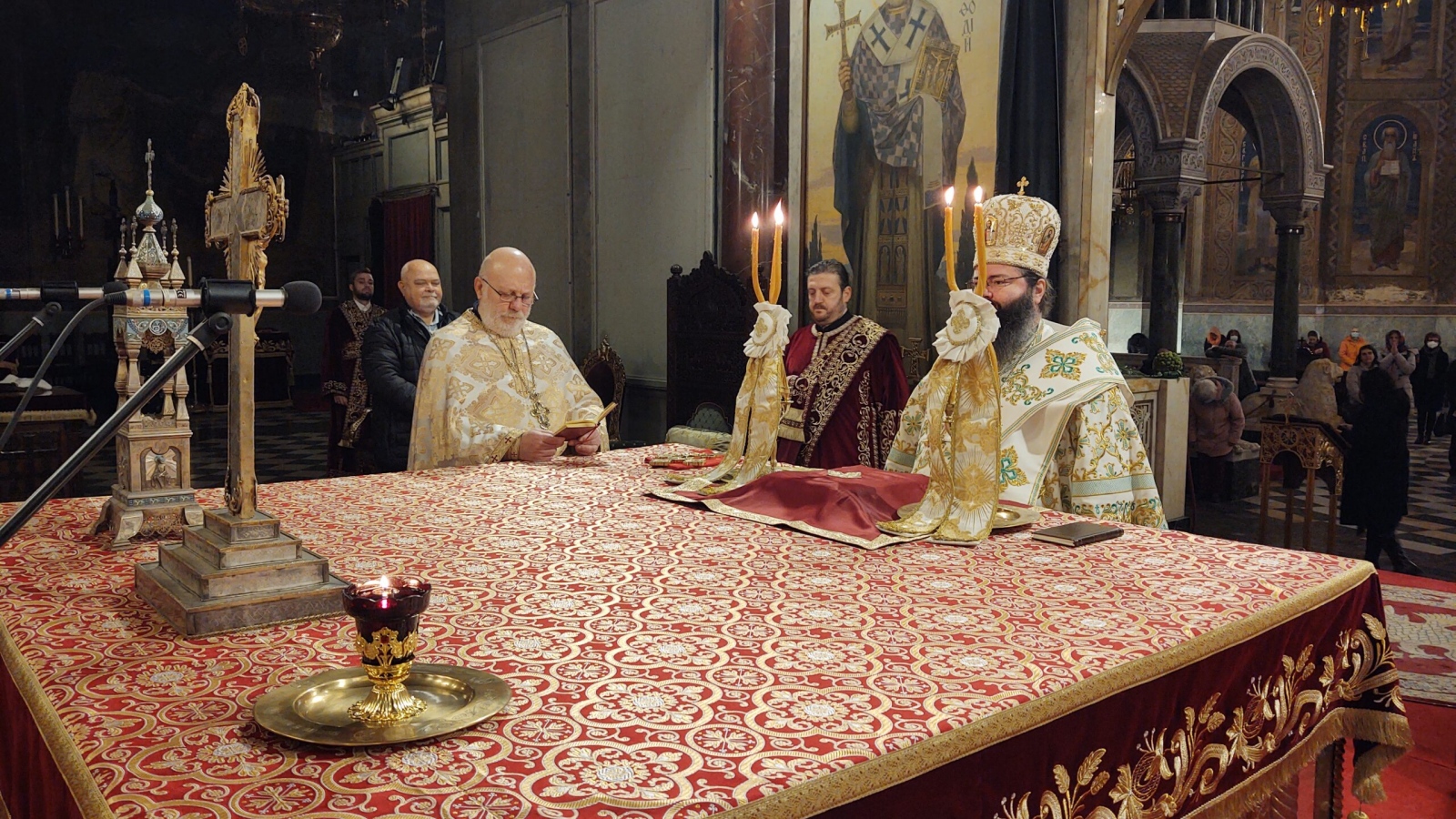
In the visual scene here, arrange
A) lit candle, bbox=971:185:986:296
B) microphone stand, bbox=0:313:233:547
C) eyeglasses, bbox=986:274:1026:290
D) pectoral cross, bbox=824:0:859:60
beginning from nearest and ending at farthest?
1. microphone stand, bbox=0:313:233:547
2. lit candle, bbox=971:185:986:296
3. eyeglasses, bbox=986:274:1026:290
4. pectoral cross, bbox=824:0:859:60

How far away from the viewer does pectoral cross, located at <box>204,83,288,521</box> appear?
1837 mm

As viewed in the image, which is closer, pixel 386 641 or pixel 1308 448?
pixel 386 641

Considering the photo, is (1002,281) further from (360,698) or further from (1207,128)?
(1207,128)

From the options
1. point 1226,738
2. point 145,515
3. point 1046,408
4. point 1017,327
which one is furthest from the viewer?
point 1017,327

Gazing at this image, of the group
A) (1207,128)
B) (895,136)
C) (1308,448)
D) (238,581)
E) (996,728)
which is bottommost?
(1308,448)

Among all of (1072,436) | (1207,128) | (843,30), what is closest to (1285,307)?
(1207,128)

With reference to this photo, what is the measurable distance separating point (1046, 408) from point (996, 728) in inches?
76.9

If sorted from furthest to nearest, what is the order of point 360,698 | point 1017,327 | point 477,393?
point 477,393, point 1017,327, point 360,698

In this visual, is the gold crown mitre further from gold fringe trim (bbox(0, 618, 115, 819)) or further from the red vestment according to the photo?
gold fringe trim (bbox(0, 618, 115, 819))

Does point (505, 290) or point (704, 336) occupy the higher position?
point (505, 290)

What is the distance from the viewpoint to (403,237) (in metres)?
14.6

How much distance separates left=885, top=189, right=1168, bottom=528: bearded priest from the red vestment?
178 cm

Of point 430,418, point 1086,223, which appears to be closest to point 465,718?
point 430,418

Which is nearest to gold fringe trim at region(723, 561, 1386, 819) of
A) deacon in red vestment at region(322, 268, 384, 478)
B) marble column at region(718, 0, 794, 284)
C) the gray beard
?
the gray beard
